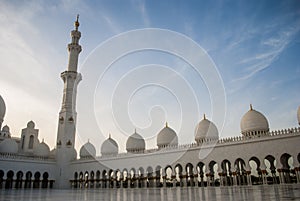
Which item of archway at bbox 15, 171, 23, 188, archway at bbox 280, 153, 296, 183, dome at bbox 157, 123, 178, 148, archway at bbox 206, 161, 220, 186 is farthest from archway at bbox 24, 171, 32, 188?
archway at bbox 280, 153, 296, 183

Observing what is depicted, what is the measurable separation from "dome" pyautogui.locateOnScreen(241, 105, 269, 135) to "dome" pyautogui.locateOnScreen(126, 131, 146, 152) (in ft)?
31.2

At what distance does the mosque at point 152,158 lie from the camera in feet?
48.7

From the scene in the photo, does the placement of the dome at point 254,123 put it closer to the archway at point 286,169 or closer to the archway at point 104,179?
the archway at point 286,169

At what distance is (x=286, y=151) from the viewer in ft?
45.7

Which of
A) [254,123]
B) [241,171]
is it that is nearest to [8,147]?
[241,171]

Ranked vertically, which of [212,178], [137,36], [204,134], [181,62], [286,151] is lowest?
[212,178]

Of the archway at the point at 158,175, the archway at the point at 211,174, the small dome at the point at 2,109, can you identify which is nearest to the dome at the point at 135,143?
the archway at the point at 158,175

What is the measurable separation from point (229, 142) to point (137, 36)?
901 centimetres

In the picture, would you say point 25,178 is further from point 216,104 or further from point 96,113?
point 216,104

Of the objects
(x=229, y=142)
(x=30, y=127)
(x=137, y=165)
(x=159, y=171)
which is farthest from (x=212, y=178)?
(x=30, y=127)

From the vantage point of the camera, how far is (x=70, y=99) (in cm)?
2619

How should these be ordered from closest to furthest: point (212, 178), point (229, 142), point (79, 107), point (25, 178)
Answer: point (229, 142)
point (212, 178)
point (25, 178)
point (79, 107)

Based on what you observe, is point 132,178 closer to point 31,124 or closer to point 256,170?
point 256,170

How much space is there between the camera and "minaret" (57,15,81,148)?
25125 mm
